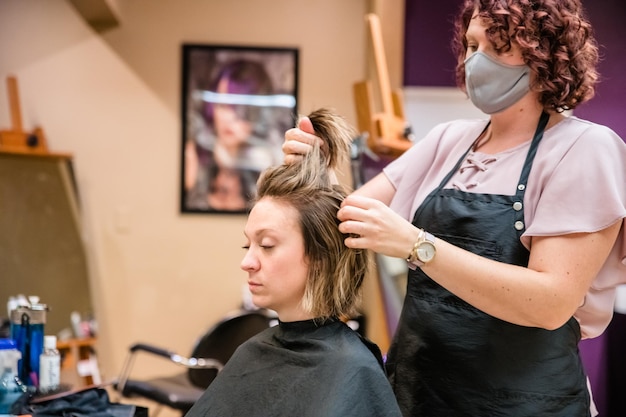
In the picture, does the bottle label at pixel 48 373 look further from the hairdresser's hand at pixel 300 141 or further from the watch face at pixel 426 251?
the watch face at pixel 426 251

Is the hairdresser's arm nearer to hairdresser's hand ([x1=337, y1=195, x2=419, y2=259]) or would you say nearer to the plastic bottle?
hairdresser's hand ([x1=337, y1=195, x2=419, y2=259])

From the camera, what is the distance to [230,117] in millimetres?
4527

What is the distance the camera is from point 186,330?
456 centimetres

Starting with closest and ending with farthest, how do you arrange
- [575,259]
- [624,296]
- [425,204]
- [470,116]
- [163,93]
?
[575,259], [425,204], [624,296], [470,116], [163,93]

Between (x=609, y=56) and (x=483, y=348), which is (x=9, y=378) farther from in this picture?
(x=609, y=56)

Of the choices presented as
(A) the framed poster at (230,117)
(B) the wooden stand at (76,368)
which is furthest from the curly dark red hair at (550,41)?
(A) the framed poster at (230,117)

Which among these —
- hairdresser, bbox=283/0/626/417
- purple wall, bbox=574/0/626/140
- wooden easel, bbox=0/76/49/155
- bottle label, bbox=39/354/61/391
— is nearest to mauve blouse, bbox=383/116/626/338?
hairdresser, bbox=283/0/626/417

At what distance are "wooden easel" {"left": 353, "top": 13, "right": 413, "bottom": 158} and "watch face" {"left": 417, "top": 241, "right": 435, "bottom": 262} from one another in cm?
153

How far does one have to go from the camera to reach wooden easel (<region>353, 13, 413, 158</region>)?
2.76 m

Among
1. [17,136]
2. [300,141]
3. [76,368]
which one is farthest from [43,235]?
[300,141]

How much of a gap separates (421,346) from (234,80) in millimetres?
3304

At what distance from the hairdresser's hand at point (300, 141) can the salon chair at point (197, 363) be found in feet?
6.55

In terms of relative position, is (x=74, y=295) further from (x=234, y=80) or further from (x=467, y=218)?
(x=467, y=218)

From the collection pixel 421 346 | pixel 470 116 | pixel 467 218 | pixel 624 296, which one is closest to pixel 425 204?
→ pixel 467 218
